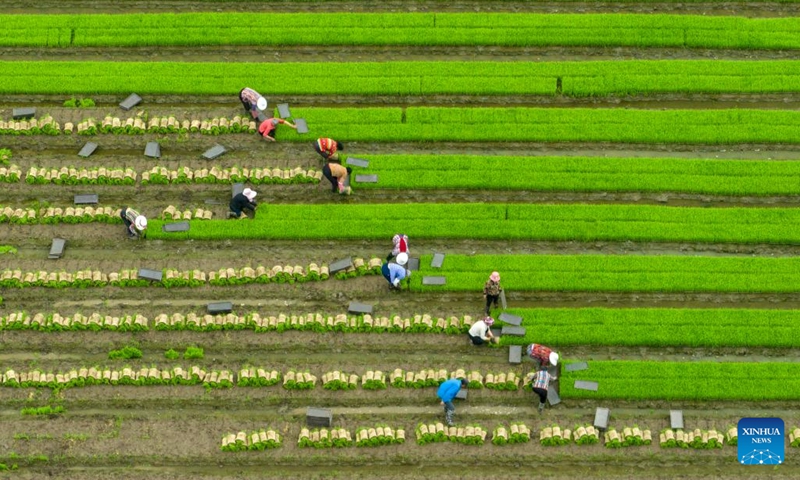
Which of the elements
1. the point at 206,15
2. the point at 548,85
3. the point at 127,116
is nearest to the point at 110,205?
the point at 127,116

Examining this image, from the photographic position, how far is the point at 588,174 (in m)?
42.6

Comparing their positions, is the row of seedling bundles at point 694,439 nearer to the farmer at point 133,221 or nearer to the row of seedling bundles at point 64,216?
the farmer at point 133,221

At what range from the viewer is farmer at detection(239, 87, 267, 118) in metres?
42.6

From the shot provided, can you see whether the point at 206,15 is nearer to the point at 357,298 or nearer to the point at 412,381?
the point at 357,298

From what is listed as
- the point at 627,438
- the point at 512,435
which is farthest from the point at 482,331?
the point at 627,438

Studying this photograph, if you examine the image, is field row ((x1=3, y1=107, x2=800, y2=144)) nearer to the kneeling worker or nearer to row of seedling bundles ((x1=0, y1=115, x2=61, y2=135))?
the kneeling worker

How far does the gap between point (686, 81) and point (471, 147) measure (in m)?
12.1

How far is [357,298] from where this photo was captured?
1582 inches

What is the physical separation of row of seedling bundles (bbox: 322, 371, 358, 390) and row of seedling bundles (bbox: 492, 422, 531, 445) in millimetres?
6592

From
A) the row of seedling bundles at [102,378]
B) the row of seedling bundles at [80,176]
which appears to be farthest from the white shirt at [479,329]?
the row of seedling bundles at [80,176]

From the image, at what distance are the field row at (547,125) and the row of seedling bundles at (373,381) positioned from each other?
12772 millimetres

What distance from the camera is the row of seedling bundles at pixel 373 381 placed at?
124ft

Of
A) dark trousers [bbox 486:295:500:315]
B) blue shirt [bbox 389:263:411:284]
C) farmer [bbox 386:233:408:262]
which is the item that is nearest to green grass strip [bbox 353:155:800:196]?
farmer [bbox 386:233:408:262]

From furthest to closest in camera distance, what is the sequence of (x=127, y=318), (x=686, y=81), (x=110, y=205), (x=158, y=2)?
(x=158, y=2) < (x=686, y=81) < (x=110, y=205) < (x=127, y=318)
